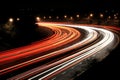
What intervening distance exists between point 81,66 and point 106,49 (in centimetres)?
720

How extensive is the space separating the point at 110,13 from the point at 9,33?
44.9 m

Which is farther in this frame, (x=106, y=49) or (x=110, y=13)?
(x=110, y=13)

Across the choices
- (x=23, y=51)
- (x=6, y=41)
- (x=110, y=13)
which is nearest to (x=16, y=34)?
(x=6, y=41)

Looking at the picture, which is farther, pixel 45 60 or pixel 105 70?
pixel 45 60

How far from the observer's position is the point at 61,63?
1764cm

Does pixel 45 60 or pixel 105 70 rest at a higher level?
pixel 45 60

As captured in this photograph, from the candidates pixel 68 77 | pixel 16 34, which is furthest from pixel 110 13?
pixel 68 77

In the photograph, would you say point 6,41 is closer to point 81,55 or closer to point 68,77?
point 81,55

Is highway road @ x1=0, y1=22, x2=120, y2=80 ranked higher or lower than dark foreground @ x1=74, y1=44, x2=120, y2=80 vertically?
higher

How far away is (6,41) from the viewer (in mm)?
30156

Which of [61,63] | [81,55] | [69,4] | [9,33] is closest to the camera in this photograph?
[61,63]

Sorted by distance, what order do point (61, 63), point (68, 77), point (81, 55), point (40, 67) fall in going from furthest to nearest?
point (81, 55), point (61, 63), point (40, 67), point (68, 77)

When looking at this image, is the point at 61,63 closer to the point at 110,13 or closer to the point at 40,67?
the point at 40,67

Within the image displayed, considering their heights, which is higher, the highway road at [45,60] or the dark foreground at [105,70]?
the highway road at [45,60]
